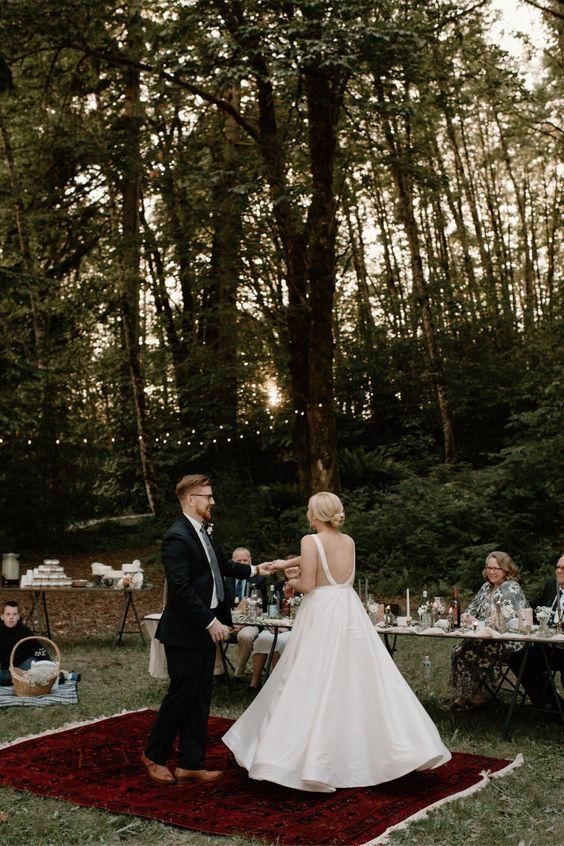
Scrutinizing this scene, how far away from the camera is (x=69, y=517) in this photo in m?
18.7

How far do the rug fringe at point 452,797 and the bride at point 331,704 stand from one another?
20 centimetres

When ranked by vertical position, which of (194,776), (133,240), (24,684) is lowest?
(194,776)

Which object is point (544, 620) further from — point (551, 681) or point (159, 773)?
point (159, 773)

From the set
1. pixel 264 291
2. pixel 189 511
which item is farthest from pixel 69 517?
pixel 189 511

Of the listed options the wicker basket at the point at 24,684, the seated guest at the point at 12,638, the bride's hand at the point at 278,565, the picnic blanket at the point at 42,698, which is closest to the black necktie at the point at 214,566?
the bride's hand at the point at 278,565

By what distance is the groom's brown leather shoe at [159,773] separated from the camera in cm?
534

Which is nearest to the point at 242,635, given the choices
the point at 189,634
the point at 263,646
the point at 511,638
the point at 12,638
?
the point at 263,646

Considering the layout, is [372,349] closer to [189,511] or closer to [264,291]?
[264,291]

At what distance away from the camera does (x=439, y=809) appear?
4.77 metres

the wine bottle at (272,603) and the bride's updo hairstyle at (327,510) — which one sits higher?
the bride's updo hairstyle at (327,510)

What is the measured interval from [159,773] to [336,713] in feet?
3.68

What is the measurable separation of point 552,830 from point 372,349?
52.6ft

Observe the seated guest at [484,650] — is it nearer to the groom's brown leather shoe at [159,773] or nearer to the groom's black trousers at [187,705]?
the groom's black trousers at [187,705]

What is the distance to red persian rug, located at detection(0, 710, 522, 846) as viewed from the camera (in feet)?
14.9
